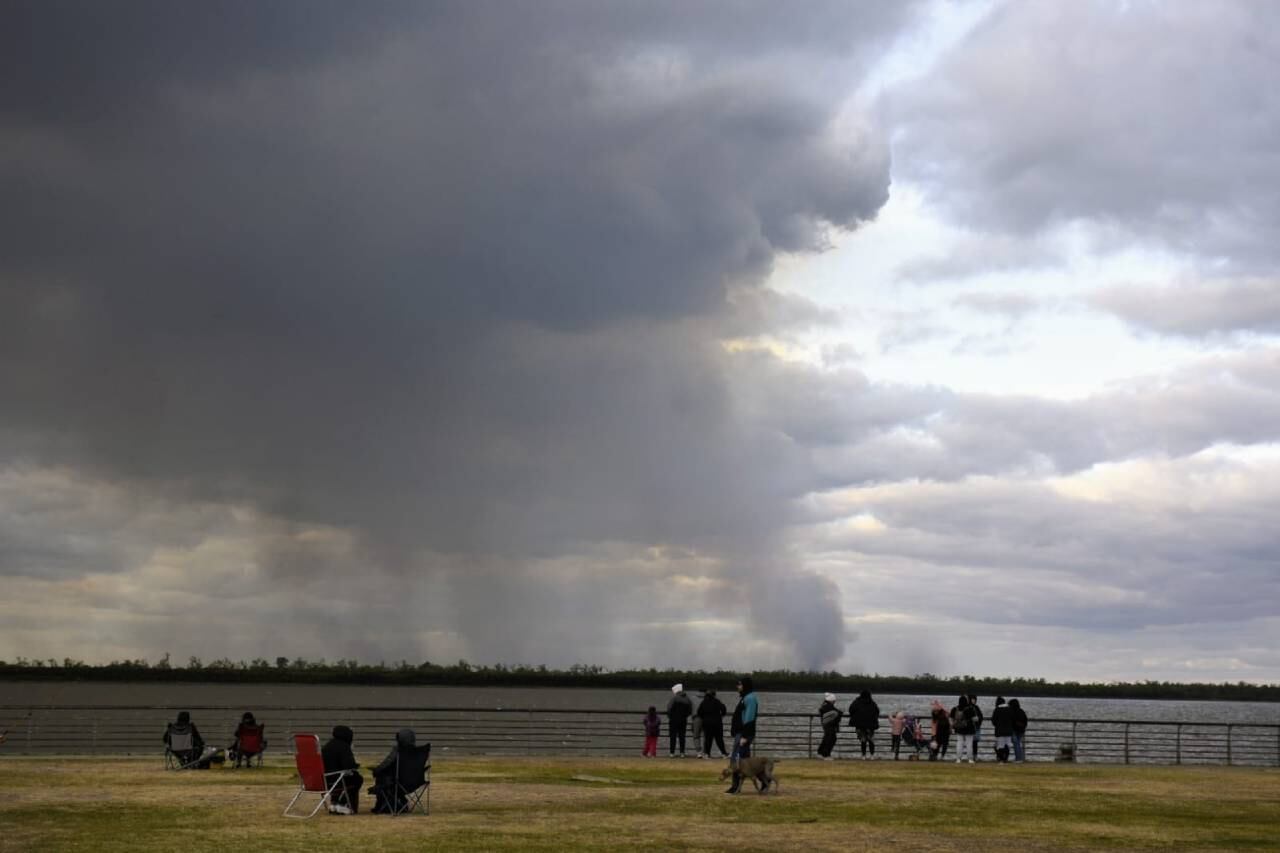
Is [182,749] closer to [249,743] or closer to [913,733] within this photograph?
[249,743]

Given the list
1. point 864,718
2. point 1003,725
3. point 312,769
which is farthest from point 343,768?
point 1003,725

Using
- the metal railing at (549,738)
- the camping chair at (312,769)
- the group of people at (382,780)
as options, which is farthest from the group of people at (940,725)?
the camping chair at (312,769)

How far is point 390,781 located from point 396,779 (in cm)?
10

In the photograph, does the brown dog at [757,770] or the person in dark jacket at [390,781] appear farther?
the brown dog at [757,770]

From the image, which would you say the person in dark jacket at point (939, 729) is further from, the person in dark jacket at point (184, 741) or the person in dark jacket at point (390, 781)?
the person in dark jacket at point (390, 781)

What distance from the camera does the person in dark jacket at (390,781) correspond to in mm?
21391

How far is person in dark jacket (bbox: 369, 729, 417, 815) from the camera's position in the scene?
21.4 metres

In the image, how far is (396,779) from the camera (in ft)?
70.5

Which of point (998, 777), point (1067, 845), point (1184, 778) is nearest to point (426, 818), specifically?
point (1067, 845)

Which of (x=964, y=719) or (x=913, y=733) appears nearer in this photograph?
(x=964, y=719)

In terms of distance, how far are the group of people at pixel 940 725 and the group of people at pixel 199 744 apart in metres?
14.4

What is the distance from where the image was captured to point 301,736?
Answer: 2159cm

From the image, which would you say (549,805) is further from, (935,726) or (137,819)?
(935,726)

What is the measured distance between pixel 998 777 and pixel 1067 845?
14.0 m
